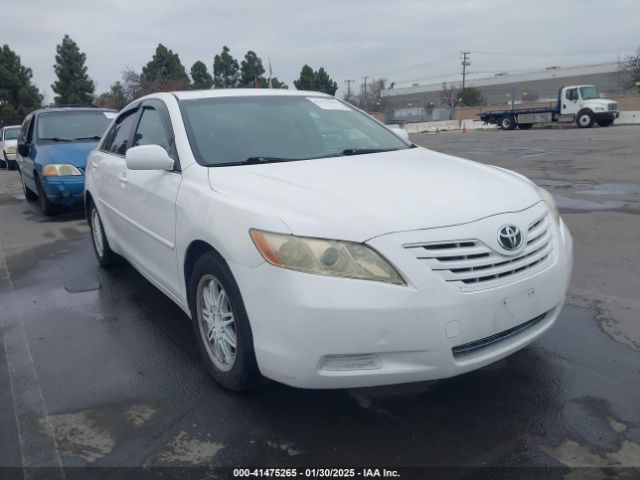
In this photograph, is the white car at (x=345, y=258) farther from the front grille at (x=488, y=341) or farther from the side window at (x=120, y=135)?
the side window at (x=120, y=135)

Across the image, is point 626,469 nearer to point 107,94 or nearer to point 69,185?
point 69,185

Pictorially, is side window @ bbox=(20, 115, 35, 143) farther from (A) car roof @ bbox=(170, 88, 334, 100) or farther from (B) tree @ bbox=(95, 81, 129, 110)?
(B) tree @ bbox=(95, 81, 129, 110)

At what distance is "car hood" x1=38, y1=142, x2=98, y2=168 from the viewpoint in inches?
354

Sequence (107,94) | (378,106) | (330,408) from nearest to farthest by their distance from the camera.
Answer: (330,408) < (107,94) < (378,106)

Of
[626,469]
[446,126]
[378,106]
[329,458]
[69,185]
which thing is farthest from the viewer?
[378,106]

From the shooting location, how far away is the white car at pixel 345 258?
257 cm

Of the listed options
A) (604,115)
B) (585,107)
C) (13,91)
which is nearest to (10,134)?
(585,107)

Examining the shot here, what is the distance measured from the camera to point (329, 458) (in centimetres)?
266

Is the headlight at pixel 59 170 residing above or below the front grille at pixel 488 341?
above

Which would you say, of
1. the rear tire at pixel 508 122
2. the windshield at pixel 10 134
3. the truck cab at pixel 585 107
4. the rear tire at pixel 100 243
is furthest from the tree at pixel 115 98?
the rear tire at pixel 100 243

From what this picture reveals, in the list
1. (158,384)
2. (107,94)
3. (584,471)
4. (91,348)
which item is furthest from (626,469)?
(107,94)

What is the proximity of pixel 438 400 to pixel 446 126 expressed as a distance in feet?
163

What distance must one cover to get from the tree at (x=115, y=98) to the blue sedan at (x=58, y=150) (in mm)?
35850

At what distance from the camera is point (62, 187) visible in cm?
888
